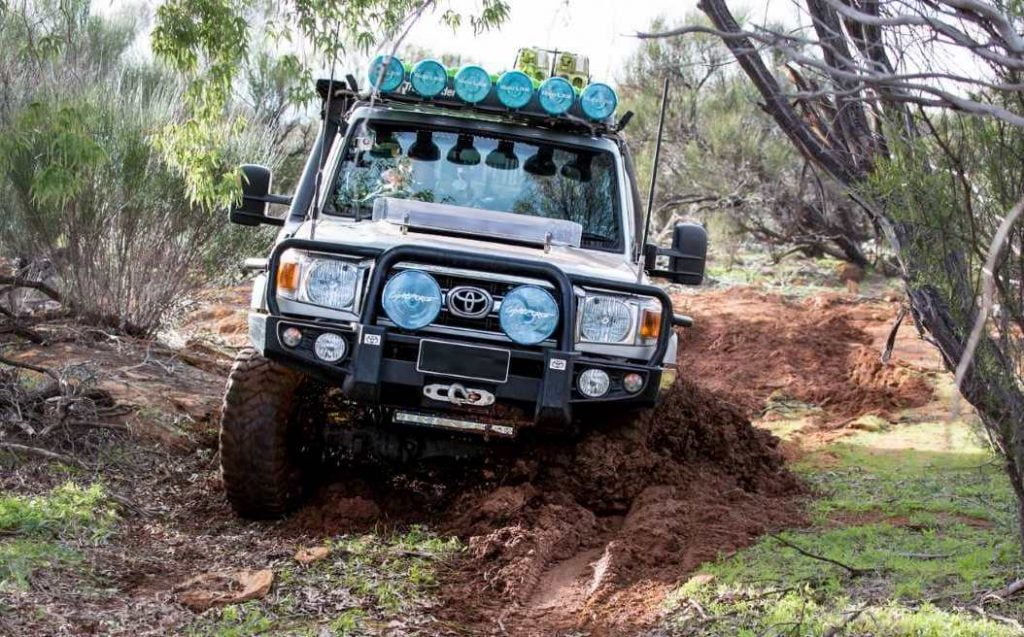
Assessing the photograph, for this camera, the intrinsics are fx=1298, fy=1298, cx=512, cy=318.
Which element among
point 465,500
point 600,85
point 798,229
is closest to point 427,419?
point 465,500

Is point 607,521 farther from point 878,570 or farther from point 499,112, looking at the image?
point 499,112

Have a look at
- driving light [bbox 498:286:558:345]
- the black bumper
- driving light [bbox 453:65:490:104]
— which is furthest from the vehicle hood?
driving light [bbox 453:65:490:104]

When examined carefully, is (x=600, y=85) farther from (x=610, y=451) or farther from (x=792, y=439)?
(x=792, y=439)

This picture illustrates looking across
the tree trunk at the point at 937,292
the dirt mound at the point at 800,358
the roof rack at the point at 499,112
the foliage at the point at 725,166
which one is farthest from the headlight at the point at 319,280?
the foliage at the point at 725,166

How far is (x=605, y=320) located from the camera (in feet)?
19.2

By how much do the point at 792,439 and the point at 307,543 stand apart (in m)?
4.90

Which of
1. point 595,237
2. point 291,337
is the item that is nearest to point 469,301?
point 291,337

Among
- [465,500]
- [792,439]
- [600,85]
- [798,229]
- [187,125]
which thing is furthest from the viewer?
[798,229]

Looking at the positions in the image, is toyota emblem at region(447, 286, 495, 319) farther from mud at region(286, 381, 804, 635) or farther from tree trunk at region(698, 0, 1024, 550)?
tree trunk at region(698, 0, 1024, 550)

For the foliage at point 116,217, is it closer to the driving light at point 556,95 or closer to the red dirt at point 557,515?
the red dirt at point 557,515

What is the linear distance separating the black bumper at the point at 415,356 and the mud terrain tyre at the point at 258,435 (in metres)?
0.33

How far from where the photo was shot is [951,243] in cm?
538

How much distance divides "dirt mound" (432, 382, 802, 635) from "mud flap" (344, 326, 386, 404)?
85 centimetres

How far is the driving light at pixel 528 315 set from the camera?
563 centimetres
